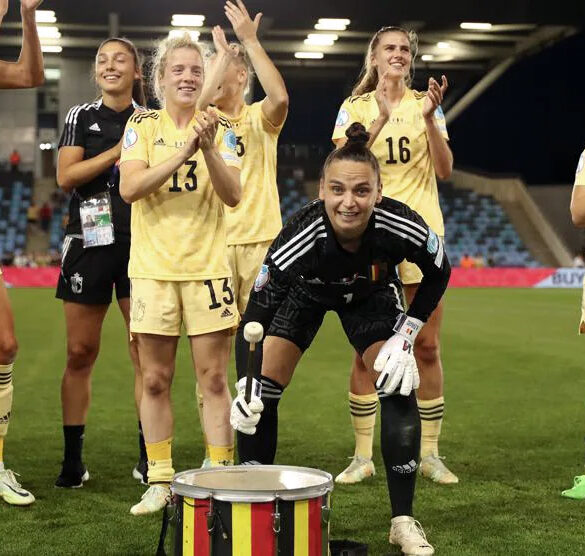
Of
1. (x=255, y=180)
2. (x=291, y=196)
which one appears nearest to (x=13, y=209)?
(x=291, y=196)

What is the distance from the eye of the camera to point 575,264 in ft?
109

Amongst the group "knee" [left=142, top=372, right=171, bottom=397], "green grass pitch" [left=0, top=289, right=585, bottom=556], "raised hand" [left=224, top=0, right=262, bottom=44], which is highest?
"raised hand" [left=224, top=0, right=262, bottom=44]

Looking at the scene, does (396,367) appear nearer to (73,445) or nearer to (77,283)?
(77,283)

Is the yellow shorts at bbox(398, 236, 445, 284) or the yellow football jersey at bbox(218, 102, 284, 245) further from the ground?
the yellow football jersey at bbox(218, 102, 284, 245)

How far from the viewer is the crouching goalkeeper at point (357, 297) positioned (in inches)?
159

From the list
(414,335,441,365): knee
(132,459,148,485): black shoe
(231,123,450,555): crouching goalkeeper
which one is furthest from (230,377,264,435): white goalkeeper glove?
(414,335,441,365): knee

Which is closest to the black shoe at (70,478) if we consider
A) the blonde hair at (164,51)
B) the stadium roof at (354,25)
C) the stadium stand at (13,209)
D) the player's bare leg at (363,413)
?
the player's bare leg at (363,413)

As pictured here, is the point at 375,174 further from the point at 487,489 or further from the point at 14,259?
the point at 14,259

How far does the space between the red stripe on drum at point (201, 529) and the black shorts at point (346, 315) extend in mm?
1165

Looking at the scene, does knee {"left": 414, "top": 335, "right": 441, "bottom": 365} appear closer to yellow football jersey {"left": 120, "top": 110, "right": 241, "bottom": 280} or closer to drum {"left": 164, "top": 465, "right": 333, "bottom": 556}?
yellow football jersey {"left": 120, "top": 110, "right": 241, "bottom": 280}

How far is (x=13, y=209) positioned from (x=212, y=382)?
31.0m

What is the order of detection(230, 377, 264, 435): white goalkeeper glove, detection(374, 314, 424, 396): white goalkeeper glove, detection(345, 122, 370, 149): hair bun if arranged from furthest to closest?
detection(345, 122, 370, 149): hair bun
detection(374, 314, 424, 396): white goalkeeper glove
detection(230, 377, 264, 435): white goalkeeper glove

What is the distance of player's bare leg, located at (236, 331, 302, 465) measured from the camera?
4301 mm

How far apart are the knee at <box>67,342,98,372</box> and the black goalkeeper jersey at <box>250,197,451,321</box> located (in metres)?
1.39
